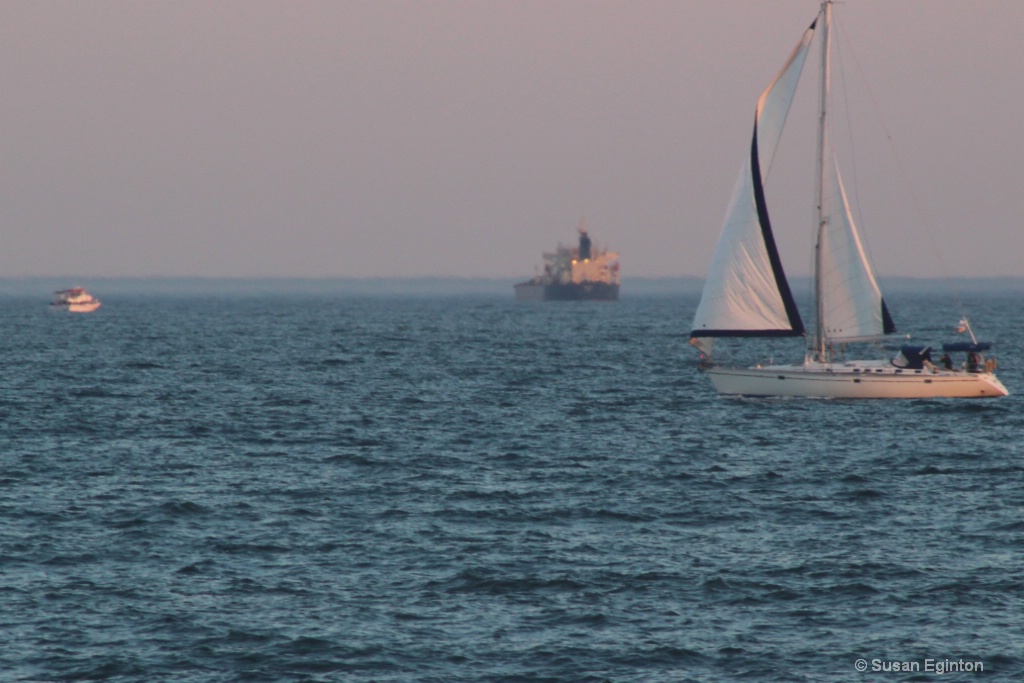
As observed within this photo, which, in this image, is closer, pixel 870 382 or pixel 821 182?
pixel 870 382

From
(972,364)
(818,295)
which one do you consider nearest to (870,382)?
(818,295)

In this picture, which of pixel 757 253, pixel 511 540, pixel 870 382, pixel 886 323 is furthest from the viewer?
pixel 886 323

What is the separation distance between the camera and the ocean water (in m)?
18.4

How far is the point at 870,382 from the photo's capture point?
153 feet

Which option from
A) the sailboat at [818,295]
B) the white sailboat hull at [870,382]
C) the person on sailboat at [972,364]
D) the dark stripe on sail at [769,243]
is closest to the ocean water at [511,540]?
the white sailboat hull at [870,382]

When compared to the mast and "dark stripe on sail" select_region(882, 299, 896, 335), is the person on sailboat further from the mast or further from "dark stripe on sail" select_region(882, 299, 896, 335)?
the mast

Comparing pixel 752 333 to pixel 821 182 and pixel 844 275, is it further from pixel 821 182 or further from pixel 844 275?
pixel 821 182

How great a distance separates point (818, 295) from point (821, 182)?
4.31 m

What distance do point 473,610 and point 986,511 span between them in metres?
13.5

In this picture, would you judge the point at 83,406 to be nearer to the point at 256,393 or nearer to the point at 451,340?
the point at 256,393

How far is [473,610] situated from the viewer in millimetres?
20422

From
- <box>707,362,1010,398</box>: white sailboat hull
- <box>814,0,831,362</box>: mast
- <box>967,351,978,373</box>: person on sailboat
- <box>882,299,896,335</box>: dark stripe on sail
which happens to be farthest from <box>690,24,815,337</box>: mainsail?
<box>967,351,978,373</box>: person on sailboat

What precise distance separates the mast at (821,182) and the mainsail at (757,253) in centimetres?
113

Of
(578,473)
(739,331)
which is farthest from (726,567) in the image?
(739,331)
